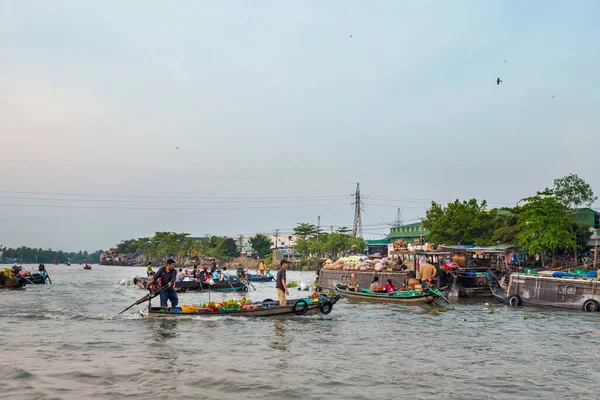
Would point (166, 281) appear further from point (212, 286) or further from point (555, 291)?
point (212, 286)

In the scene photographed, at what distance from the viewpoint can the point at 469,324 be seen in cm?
1961

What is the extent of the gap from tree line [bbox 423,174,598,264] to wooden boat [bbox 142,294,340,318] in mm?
26866

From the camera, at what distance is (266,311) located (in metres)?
19.0

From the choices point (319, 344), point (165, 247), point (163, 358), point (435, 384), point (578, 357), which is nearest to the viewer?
point (435, 384)

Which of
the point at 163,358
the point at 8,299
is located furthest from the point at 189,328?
the point at 8,299

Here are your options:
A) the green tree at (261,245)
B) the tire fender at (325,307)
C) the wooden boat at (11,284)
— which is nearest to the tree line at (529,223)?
the tire fender at (325,307)

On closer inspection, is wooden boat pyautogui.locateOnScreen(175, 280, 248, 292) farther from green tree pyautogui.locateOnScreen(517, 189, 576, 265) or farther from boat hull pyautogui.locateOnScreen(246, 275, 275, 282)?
green tree pyautogui.locateOnScreen(517, 189, 576, 265)

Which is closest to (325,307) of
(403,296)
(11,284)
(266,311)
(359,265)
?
(266,311)

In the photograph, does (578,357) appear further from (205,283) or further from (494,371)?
(205,283)

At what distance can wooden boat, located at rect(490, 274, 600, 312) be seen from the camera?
24328 millimetres

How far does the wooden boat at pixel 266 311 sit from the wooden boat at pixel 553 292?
1291 cm

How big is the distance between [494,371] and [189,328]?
9.57m

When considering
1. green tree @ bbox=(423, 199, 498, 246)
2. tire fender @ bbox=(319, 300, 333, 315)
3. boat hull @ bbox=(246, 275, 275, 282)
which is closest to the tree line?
green tree @ bbox=(423, 199, 498, 246)

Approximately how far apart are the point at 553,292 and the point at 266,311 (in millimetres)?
15626
